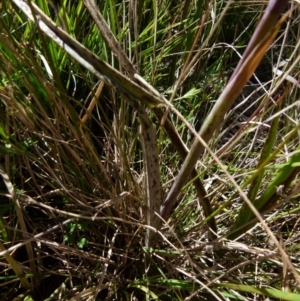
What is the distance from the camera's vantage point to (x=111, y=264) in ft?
2.60

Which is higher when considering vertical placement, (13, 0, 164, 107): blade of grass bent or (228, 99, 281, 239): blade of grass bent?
(13, 0, 164, 107): blade of grass bent

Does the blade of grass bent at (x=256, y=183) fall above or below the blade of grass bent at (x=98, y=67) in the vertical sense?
below

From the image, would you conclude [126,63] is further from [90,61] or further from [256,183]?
[256,183]

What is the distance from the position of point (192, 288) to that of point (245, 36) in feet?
1.90

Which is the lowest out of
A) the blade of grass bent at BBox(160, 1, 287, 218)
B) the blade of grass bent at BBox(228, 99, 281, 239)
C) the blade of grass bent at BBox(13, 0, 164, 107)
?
the blade of grass bent at BBox(228, 99, 281, 239)

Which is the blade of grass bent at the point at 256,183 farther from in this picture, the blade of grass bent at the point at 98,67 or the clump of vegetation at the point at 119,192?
the blade of grass bent at the point at 98,67

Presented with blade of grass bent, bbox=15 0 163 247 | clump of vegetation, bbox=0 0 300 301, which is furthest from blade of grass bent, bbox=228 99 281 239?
blade of grass bent, bbox=15 0 163 247

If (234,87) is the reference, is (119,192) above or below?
below

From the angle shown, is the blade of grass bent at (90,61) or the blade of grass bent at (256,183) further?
the blade of grass bent at (256,183)

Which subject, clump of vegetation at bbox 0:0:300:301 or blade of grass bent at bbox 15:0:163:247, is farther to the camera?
clump of vegetation at bbox 0:0:300:301

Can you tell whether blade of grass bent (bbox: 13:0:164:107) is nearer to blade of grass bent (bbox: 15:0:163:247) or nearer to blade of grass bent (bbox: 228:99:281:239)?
blade of grass bent (bbox: 15:0:163:247)

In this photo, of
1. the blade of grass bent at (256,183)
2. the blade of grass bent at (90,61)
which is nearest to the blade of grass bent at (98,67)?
the blade of grass bent at (90,61)

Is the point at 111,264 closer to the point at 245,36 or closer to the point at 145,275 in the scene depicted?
the point at 145,275

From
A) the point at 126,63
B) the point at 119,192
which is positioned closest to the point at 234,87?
the point at 126,63
